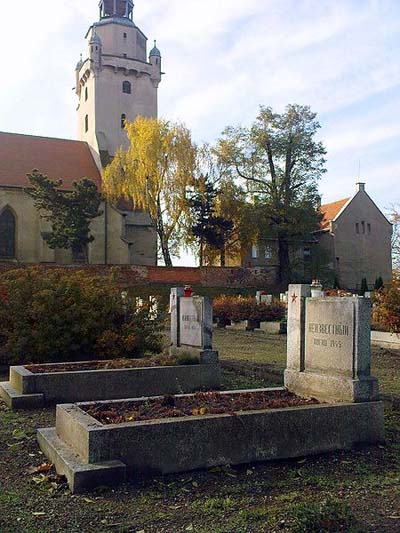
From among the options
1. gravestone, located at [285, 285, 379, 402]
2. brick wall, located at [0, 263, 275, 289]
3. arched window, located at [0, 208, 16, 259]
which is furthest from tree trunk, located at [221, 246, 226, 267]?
gravestone, located at [285, 285, 379, 402]

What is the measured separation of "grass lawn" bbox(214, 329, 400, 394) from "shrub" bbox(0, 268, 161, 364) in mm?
2395

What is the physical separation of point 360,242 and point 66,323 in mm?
45807

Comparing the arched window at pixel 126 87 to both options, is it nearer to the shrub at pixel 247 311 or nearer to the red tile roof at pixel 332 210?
the red tile roof at pixel 332 210

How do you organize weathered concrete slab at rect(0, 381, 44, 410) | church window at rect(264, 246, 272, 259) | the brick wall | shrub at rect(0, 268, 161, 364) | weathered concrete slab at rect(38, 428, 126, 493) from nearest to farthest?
weathered concrete slab at rect(38, 428, 126, 493)
weathered concrete slab at rect(0, 381, 44, 410)
shrub at rect(0, 268, 161, 364)
the brick wall
church window at rect(264, 246, 272, 259)

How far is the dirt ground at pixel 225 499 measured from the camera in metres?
4.19

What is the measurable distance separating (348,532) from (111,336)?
8206mm

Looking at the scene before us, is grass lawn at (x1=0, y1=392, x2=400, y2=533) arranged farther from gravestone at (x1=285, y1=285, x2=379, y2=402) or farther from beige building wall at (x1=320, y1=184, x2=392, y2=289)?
beige building wall at (x1=320, y1=184, x2=392, y2=289)

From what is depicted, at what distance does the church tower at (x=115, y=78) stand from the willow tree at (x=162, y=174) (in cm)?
687

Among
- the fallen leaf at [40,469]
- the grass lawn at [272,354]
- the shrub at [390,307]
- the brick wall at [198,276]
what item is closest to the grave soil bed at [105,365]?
the grass lawn at [272,354]

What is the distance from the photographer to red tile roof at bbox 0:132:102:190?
1774 inches

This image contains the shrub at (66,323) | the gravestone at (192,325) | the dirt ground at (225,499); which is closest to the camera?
the dirt ground at (225,499)

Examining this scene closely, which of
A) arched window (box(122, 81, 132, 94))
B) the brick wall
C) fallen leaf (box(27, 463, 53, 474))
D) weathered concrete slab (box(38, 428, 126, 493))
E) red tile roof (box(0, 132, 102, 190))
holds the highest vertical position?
arched window (box(122, 81, 132, 94))

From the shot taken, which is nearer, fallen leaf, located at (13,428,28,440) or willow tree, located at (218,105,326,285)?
fallen leaf, located at (13,428,28,440)

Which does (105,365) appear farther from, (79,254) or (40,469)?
(79,254)
